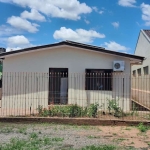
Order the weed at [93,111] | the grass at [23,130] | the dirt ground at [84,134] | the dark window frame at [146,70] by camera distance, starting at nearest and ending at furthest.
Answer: the dirt ground at [84,134], the grass at [23,130], the weed at [93,111], the dark window frame at [146,70]

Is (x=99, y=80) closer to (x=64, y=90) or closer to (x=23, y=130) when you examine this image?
(x=64, y=90)

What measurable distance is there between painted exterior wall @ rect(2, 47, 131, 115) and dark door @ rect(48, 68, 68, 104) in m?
0.25

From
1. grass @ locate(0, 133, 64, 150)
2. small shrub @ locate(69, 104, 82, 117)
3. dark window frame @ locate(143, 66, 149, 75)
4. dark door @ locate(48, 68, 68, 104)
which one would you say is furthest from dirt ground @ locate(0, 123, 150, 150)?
dark window frame @ locate(143, 66, 149, 75)

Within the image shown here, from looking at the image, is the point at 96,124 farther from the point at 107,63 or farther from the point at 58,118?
the point at 107,63

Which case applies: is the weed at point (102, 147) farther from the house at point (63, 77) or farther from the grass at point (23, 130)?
the house at point (63, 77)

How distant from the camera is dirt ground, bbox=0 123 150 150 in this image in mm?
6703

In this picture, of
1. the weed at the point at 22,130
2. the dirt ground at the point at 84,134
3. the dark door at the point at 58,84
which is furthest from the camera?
the dark door at the point at 58,84

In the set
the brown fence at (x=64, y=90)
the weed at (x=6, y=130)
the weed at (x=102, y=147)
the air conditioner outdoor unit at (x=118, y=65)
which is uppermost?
the air conditioner outdoor unit at (x=118, y=65)

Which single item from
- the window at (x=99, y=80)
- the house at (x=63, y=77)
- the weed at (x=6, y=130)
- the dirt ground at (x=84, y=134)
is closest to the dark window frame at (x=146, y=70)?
the house at (x=63, y=77)

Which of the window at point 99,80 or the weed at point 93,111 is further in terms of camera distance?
the window at point 99,80

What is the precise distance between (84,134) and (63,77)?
5.30 meters

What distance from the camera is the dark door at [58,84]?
12773mm

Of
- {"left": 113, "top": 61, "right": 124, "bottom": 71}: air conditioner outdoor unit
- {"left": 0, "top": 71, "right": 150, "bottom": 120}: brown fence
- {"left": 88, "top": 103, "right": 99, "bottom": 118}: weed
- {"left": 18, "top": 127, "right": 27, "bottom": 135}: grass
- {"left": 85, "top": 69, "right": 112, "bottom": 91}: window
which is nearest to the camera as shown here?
{"left": 18, "top": 127, "right": 27, "bottom": 135}: grass

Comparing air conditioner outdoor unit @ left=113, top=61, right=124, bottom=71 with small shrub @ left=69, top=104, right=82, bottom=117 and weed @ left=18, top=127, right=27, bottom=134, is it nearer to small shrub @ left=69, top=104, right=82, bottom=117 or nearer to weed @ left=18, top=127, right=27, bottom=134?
small shrub @ left=69, top=104, right=82, bottom=117
